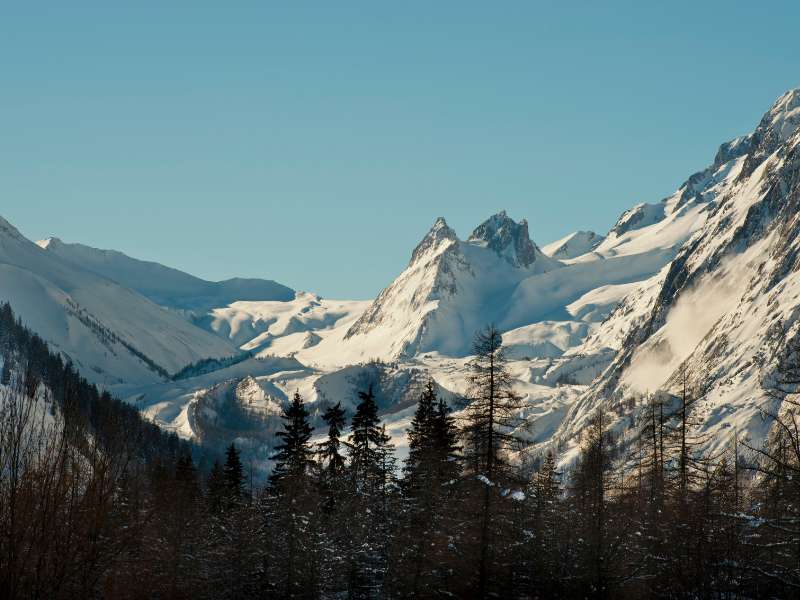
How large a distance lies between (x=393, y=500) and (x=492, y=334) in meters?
23.0

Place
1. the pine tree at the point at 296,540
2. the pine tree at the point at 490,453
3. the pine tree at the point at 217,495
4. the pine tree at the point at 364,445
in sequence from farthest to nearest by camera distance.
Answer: the pine tree at the point at 217,495, the pine tree at the point at 364,445, the pine tree at the point at 296,540, the pine tree at the point at 490,453

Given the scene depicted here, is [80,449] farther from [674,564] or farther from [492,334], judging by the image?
[674,564]

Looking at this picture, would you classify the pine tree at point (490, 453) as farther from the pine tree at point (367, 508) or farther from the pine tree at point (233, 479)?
the pine tree at point (233, 479)

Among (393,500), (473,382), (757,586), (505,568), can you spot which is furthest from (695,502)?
(393,500)

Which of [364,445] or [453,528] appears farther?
[364,445]

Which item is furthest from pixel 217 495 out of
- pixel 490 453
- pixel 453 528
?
pixel 490 453

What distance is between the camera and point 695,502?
210 ft

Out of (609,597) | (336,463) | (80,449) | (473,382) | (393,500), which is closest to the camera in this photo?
(80,449)

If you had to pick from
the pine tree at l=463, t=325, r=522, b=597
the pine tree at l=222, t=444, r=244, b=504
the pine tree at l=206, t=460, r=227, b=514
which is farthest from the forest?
the pine tree at l=206, t=460, r=227, b=514

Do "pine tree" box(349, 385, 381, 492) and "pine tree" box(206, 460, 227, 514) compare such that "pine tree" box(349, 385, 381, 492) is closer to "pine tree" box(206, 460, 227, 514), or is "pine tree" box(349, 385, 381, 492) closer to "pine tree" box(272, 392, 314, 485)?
"pine tree" box(272, 392, 314, 485)

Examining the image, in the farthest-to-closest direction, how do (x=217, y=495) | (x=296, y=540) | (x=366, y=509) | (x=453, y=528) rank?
(x=217, y=495) < (x=366, y=509) < (x=296, y=540) < (x=453, y=528)

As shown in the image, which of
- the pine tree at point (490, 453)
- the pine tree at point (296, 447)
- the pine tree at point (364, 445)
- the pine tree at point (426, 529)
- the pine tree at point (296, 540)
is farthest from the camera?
the pine tree at point (364, 445)

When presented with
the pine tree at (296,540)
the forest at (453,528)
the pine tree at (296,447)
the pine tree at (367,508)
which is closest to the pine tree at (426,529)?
the forest at (453,528)

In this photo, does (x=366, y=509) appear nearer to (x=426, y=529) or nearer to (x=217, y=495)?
(x=426, y=529)
